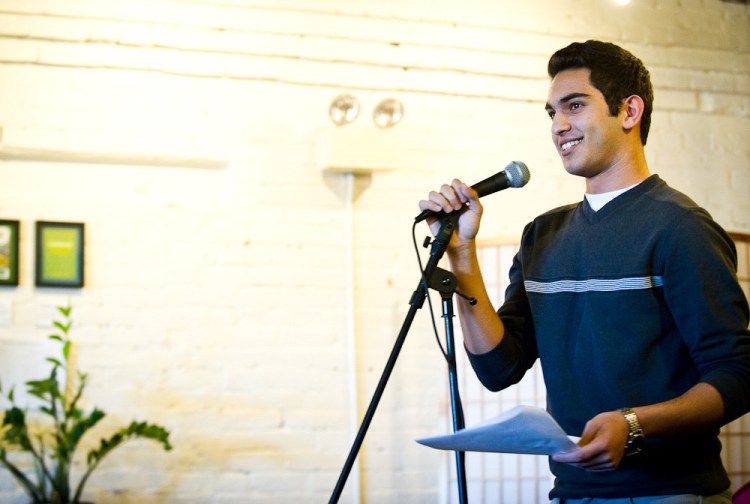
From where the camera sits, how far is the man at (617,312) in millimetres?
1535

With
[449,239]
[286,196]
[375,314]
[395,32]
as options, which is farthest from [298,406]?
[449,239]

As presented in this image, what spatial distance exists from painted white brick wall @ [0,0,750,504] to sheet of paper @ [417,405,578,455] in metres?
2.65

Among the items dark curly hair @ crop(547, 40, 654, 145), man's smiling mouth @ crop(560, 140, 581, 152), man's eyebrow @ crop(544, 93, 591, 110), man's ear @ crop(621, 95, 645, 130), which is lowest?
man's smiling mouth @ crop(560, 140, 581, 152)

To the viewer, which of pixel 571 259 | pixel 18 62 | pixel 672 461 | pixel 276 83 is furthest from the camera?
pixel 276 83

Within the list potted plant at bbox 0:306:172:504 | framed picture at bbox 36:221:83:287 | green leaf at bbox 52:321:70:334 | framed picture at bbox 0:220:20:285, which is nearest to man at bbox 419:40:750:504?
potted plant at bbox 0:306:172:504

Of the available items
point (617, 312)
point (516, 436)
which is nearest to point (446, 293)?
point (617, 312)

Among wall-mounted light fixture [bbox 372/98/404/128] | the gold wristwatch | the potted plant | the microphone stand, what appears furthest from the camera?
wall-mounted light fixture [bbox 372/98/404/128]

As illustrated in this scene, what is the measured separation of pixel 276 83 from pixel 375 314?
3.73ft

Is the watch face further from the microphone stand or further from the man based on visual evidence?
the microphone stand

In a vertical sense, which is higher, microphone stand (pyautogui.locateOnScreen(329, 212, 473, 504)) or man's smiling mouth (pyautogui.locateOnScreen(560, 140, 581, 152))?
man's smiling mouth (pyautogui.locateOnScreen(560, 140, 581, 152))

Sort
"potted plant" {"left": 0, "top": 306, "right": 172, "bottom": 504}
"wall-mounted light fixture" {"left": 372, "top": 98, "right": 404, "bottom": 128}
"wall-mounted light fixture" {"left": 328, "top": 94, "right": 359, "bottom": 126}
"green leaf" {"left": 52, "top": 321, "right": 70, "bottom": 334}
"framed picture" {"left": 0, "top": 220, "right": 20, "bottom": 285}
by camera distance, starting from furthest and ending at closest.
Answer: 1. "wall-mounted light fixture" {"left": 372, "top": 98, "right": 404, "bottom": 128}
2. "wall-mounted light fixture" {"left": 328, "top": 94, "right": 359, "bottom": 126}
3. "framed picture" {"left": 0, "top": 220, "right": 20, "bottom": 285}
4. "green leaf" {"left": 52, "top": 321, "right": 70, "bottom": 334}
5. "potted plant" {"left": 0, "top": 306, "right": 172, "bottom": 504}

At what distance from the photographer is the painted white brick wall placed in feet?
12.8

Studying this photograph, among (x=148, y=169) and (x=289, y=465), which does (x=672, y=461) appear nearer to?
(x=289, y=465)

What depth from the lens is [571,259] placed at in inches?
70.5
